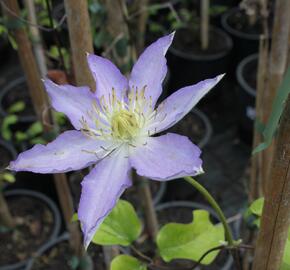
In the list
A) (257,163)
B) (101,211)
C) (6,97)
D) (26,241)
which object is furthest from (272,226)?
(6,97)

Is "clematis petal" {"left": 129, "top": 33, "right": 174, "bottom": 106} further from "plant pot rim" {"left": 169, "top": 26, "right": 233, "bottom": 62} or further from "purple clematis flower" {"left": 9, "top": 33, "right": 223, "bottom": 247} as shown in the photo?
"plant pot rim" {"left": 169, "top": 26, "right": 233, "bottom": 62}

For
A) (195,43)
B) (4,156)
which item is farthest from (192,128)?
(4,156)

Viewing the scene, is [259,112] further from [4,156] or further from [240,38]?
[240,38]

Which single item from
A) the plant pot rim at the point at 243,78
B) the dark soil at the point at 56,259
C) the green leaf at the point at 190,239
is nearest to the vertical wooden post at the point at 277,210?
the green leaf at the point at 190,239

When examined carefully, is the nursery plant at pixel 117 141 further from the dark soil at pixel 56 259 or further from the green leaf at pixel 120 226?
the dark soil at pixel 56 259

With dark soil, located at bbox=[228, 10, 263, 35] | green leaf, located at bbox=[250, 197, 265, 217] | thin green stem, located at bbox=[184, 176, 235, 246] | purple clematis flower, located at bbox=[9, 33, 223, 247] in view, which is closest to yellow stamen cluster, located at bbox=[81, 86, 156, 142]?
purple clematis flower, located at bbox=[9, 33, 223, 247]

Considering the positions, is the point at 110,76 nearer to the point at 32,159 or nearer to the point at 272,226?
the point at 32,159

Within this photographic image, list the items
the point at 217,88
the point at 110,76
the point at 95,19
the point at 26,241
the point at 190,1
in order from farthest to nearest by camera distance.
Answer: the point at 190,1 < the point at 217,88 < the point at 26,241 < the point at 95,19 < the point at 110,76
